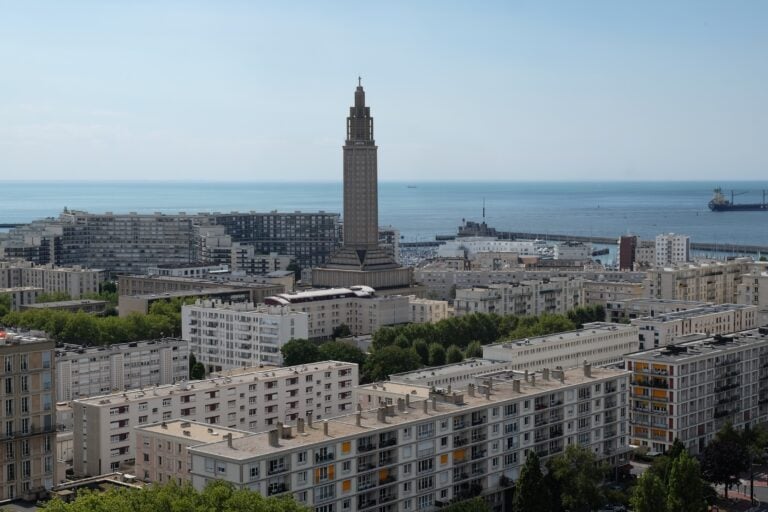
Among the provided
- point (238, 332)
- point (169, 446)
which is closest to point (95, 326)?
point (238, 332)

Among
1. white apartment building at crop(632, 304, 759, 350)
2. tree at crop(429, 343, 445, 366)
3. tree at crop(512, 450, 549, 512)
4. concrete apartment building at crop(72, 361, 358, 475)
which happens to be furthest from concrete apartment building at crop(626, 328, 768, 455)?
tree at crop(429, 343, 445, 366)

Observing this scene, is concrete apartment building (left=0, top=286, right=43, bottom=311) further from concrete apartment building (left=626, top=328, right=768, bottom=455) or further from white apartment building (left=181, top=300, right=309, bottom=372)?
concrete apartment building (left=626, top=328, right=768, bottom=455)

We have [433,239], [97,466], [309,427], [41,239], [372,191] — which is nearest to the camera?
[309,427]

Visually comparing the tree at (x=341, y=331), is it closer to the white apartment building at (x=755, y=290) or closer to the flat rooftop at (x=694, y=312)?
the flat rooftop at (x=694, y=312)

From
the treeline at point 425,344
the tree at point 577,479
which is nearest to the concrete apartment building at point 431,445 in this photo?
the tree at point 577,479

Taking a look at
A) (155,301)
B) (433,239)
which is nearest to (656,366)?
(155,301)

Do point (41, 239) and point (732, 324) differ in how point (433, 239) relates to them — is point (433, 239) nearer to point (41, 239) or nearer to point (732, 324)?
point (41, 239)
